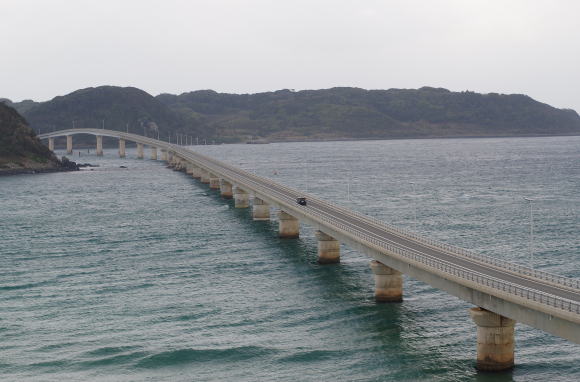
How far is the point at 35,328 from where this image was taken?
57.9 metres

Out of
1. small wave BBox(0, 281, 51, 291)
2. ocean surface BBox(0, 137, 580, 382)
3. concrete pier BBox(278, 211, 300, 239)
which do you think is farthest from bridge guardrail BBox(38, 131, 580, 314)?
small wave BBox(0, 281, 51, 291)

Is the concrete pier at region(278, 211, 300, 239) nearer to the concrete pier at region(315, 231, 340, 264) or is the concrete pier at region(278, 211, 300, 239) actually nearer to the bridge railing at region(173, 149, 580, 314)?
the bridge railing at region(173, 149, 580, 314)

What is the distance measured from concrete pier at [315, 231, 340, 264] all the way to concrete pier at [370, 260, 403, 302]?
16.6 metres

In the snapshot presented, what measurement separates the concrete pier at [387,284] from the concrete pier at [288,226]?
115 ft

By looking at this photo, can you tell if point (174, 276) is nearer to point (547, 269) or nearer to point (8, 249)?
point (8, 249)

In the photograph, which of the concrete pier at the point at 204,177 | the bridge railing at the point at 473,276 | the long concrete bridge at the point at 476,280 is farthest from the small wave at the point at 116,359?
the concrete pier at the point at 204,177

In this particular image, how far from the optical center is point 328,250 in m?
79.1

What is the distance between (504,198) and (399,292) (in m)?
84.2

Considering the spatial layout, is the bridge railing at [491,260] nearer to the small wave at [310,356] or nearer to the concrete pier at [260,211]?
the small wave at [310,356]

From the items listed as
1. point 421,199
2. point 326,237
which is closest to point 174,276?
point 326,237

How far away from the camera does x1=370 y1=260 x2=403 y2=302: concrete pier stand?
62188 millimetres

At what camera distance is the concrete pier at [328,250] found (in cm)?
7906

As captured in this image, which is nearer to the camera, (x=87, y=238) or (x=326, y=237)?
(x=326, y=237)

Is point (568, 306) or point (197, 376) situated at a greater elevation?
point (568, 306)
